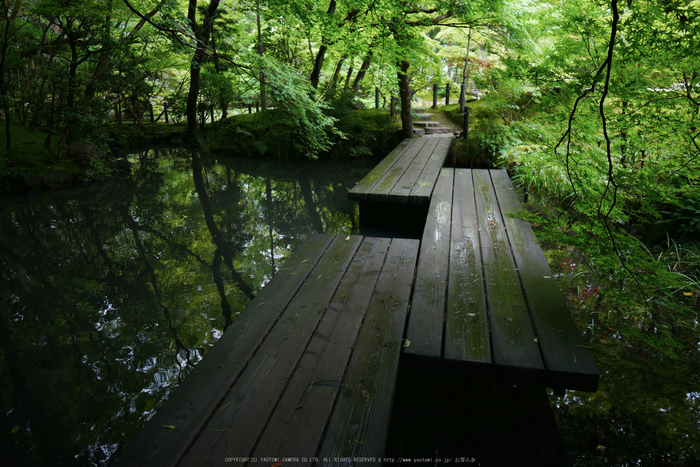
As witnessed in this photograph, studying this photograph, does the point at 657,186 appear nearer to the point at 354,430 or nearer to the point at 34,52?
the point at 354,430

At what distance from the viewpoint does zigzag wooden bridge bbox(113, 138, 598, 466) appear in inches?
48.2

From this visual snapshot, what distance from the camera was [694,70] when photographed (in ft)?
6.32

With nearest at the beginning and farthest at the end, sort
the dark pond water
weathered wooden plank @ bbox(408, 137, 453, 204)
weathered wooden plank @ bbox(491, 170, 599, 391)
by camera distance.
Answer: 1. weathered wooden plank @ bbox(491, 170, 599, 391)
2. the dark pond water
3. weathered wooden plank @ bbox(408, 137, 453, 204)

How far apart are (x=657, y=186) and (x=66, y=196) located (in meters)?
7.59

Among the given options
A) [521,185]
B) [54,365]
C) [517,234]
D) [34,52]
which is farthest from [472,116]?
[34,52]

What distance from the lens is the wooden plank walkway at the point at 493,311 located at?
153cm

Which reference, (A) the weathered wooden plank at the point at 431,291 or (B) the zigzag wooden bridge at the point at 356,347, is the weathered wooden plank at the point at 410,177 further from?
(B) the zigzag wooden bridge at the point at 356,347

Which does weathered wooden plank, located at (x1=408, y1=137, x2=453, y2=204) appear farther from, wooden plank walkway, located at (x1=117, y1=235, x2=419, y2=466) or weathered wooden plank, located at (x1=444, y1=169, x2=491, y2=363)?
wooden plank walkway, located at (x1=117, y1=235, x2=419, y2=466)

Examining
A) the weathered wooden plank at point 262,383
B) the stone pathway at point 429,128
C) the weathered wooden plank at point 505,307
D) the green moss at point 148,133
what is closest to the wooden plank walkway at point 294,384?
the weathered wooden plank at point 262,383

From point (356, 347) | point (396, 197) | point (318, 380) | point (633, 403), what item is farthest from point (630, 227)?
point (318, 380)

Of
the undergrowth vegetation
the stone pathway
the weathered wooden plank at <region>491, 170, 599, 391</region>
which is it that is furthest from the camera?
the stone pathway

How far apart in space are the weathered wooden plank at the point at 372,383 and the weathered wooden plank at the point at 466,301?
0.24 meters

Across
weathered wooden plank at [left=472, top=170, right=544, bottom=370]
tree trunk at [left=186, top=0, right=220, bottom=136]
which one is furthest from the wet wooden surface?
tree trunk at [left=186, top=0, right=220, bottom=136]

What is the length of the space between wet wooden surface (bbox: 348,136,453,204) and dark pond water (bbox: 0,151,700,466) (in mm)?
644
